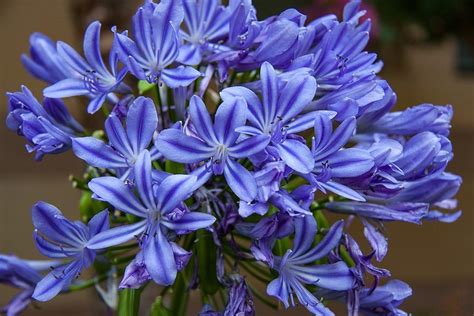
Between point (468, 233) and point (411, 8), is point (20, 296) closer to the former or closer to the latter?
point (411, 8)

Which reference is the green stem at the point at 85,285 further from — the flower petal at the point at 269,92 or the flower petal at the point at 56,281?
the flower petal at the point at 269,92

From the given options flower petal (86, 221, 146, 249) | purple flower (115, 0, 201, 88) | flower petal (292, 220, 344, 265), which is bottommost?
flower petal (292, 220, 344, 265)

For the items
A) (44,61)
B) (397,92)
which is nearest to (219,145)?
(44,61)

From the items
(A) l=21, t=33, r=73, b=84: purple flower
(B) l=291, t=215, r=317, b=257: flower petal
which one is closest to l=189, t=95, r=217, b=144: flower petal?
(B) l=291, t=215, r=317, b=257: flower petal

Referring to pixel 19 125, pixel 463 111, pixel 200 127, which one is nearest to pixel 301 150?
pixel 200 127

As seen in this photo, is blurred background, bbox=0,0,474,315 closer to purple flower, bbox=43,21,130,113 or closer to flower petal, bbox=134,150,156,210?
purple flower, bbox=43,21,130,113

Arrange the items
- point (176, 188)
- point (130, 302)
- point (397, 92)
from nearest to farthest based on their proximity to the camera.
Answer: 1. point (176, 188)
2. point (130, 302)
3. point (397, 92)

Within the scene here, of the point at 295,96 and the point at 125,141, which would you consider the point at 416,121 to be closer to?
the point at 295,96
